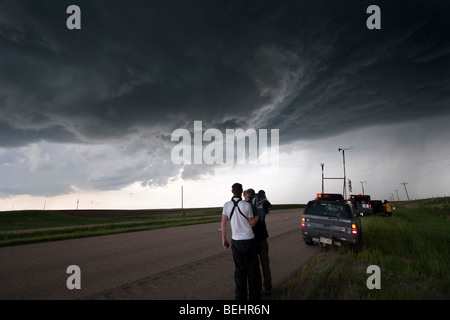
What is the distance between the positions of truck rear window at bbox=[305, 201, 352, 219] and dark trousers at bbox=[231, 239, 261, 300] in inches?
221

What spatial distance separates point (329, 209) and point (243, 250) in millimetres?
6154

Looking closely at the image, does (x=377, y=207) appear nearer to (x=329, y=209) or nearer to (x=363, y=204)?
(x=363, y=204)

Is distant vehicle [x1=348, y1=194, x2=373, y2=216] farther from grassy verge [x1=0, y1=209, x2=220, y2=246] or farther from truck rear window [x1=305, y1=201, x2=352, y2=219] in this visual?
truck rear window [x1=305, y1=201, x2=352, y2=219]

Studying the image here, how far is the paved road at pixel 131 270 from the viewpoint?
182 inches

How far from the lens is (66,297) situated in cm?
439

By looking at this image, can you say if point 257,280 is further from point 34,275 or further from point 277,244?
point 277,244

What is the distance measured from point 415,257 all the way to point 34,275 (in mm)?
11096

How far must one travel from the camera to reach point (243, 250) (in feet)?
13.4

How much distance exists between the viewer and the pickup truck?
8.14 metres

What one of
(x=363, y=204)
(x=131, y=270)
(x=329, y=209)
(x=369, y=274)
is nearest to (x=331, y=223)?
(x=329, y=209)

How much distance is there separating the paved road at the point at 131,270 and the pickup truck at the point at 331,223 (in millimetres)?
740

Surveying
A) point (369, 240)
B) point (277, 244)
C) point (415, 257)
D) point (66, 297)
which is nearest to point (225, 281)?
point (66, 297)

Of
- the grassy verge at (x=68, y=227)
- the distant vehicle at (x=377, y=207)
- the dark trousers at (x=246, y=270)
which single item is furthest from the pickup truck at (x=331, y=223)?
the distant vehicle at (x=377, y=207)
